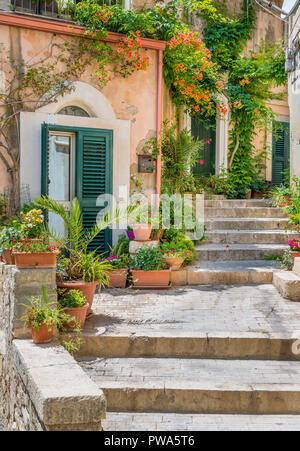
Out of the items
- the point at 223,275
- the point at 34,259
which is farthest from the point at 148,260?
the point at 34,259

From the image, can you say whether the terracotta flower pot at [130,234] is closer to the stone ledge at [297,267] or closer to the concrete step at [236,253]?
the concrete step at [236,253]

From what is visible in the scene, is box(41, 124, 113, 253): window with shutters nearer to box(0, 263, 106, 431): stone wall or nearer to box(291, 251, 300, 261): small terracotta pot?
box(0, 263, 106, 431): stone wall

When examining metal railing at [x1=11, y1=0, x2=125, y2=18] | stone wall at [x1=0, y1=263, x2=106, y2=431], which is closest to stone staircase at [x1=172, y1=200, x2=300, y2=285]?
stone wall at [x1=0, y1=263, x2=106, y2=431]

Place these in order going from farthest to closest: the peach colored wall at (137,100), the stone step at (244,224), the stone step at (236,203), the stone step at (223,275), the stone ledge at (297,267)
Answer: the stone step at (236,203), the stone step at (244,224), the peach colored wall at (137,100), the stone step at (223,275), the stone ledge at (297,267)

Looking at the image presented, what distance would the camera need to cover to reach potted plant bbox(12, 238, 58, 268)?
14.4 ft

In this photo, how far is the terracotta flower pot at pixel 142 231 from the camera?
22.4 feet

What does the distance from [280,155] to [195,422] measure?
983cm

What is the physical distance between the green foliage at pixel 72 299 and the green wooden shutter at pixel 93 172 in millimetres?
2457

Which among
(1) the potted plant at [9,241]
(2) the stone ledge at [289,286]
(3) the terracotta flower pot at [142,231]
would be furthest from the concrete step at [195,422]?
(3) the terracotta flower pot at [142,231]

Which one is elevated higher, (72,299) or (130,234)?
(130,234)

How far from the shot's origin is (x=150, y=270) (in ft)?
21.5

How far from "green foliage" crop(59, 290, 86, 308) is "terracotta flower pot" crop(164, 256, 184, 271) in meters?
2.17

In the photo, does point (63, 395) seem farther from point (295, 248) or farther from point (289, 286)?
point (295, 248)

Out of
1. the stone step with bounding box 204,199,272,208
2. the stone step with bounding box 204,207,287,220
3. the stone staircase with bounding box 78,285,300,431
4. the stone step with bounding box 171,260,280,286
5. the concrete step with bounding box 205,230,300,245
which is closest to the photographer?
the stone staircase with bounding box 78,285,300,431
